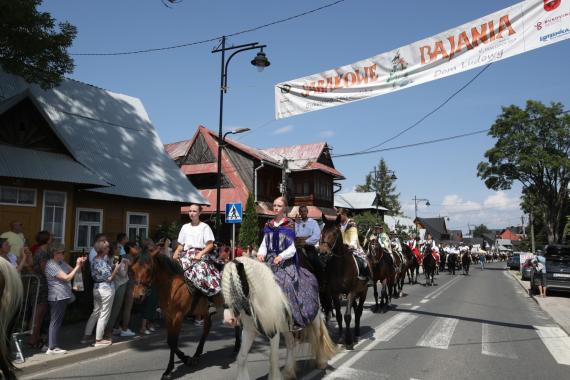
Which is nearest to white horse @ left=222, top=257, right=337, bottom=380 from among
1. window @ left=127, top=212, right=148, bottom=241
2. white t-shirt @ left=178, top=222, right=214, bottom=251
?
white t-shirt @ left=178, top=222, right=214, bottom=251

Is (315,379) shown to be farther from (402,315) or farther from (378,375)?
(402,315)

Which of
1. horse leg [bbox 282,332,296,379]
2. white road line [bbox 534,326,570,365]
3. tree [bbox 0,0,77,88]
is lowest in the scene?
white road line [bbox 534,326,570,365]

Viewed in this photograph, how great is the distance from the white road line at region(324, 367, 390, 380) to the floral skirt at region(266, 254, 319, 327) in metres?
0.95

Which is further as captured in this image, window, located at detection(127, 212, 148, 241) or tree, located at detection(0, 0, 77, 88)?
window, located at detection(127, 212, 148, 241)

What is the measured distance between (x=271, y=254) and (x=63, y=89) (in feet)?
55.6

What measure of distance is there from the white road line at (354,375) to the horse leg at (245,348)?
1501 mm

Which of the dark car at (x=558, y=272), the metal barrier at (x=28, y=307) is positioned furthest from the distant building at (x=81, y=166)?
the dark car at (x=558, y=272)

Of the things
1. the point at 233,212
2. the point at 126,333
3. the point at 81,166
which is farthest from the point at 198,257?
the point at 81,166

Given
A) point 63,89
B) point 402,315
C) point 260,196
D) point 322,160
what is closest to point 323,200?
point 322,160

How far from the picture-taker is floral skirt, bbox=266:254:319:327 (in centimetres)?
539

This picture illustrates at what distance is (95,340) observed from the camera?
25.7 ft

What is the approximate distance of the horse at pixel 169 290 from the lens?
19.4 feet

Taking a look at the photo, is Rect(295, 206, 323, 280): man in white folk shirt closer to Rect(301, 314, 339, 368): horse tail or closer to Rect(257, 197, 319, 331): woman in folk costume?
Rect(257, 197, 319, 331): woman in folk costume

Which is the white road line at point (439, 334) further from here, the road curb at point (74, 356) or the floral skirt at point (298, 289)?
the road curb at point (74, 356)
